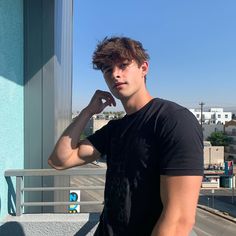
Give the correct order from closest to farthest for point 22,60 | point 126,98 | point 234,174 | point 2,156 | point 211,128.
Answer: point 126,98, point 2,156, point 22,60, point 234,174, point 211,128

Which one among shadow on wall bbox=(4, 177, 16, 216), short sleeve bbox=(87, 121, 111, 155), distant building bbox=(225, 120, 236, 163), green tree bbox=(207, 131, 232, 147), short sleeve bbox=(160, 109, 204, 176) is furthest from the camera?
green tree bbox=(207, 131, 232, 147)

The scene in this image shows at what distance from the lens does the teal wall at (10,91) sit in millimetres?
2862

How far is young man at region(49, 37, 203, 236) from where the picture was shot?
42.5 inches

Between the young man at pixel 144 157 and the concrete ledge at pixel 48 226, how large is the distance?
1.57m

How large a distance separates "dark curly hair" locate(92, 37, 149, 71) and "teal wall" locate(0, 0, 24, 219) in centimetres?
166

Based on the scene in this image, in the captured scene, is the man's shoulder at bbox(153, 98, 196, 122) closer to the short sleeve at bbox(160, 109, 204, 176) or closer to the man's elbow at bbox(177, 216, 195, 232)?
the short sleeve at bbox(160, 109, 204, 176)

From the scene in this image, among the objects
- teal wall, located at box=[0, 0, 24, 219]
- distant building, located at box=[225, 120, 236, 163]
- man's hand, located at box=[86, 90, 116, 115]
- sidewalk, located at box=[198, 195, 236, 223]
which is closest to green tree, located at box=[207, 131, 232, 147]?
distant building, located at box=[225, 120, 236, 163]

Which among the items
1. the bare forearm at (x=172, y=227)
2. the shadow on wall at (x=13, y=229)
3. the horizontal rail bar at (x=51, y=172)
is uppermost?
the bare forearm at (x=172, y=227)

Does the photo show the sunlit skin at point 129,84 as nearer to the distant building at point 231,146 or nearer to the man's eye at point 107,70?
the man's eye at point 107,70

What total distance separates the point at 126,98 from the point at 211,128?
6631 cm

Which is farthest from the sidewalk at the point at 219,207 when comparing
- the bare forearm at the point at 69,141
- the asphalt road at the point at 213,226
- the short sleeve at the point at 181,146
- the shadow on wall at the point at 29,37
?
the short sleeve at the point at 181,146

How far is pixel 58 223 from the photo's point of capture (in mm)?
2859

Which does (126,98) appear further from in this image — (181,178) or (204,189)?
(204,189)

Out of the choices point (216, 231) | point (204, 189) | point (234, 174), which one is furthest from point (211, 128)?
point (216, 231)
